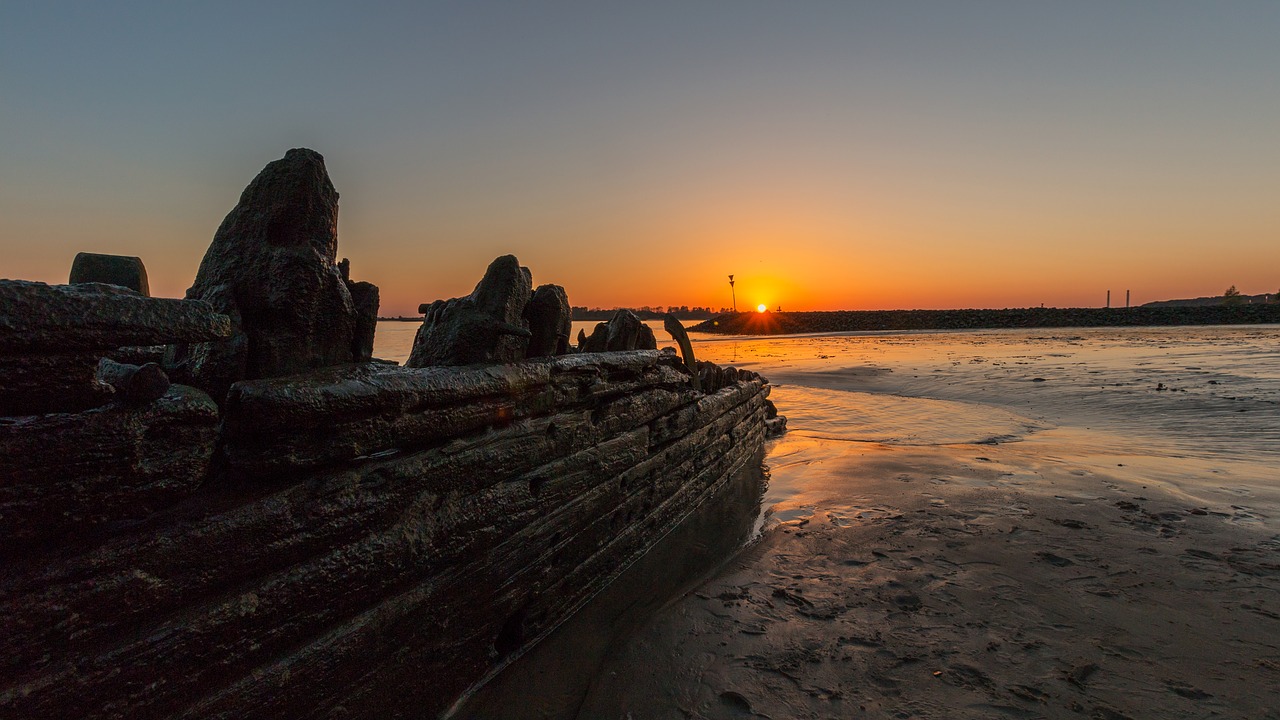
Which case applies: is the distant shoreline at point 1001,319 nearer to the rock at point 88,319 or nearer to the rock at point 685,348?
the rock at point 685,348

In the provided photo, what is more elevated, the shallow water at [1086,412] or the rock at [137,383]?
the rock at [137,383]

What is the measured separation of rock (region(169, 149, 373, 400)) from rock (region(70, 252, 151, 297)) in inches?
31.1

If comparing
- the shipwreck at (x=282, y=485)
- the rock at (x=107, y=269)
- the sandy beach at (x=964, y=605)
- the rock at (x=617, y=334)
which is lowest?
the sandy beach at (x=964, y=605)

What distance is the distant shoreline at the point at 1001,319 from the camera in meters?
47.9

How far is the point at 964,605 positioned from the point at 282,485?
365 cm

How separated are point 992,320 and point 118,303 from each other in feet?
219

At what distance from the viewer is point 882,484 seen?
5992mm

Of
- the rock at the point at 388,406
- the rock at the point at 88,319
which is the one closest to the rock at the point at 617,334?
the rock at the point at 388,406

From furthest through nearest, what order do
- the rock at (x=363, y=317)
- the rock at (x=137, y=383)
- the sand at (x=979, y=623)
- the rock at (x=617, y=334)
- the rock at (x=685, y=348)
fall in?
the rock at (x=685, y=348)
the rock at (x=617, y=334)
the rock at (x=363, y=317)
the sand at (x=979, y=623)
the rock at (x=137, y=383)

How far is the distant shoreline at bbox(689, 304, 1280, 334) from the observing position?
47.9 meters

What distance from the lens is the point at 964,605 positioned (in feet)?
10.7

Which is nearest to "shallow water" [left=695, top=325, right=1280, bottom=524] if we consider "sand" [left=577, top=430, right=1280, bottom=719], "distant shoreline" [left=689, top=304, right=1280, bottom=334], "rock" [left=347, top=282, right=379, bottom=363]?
"sand" [left=577, top=430, right=1280, bottom=719]

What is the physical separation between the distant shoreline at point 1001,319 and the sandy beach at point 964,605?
51.6 metres

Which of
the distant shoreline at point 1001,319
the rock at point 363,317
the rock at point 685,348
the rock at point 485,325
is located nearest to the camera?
the rock at point 363,317
